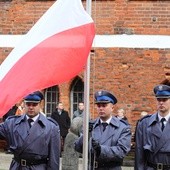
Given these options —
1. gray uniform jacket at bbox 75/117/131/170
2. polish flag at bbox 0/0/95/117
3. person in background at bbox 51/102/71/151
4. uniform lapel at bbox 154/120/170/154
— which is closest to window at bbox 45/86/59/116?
person in background at bbox 51/102/71/151

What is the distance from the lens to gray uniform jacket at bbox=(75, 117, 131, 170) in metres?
6.66

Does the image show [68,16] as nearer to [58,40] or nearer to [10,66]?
[58,40]

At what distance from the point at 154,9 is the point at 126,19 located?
28.0 inches

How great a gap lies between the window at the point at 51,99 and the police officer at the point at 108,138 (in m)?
9.03

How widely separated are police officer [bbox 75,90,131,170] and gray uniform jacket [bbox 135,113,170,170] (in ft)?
0.52

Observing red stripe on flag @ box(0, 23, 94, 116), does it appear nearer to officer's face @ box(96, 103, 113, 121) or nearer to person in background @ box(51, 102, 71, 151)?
officer's face @ box(96, 103, 113, 121)

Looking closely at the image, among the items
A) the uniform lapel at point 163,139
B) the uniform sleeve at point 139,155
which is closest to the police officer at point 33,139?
the uniform sleeve at point 139,155

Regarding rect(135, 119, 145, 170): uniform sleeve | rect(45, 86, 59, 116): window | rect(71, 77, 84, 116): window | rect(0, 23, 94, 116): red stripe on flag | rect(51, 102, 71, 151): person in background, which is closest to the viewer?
rect(0, 23, 94, 116): red stripe on flag

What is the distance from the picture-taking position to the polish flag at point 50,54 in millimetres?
5410

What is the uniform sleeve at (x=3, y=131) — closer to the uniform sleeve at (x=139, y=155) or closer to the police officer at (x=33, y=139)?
the police officer at (x=33, y=139)

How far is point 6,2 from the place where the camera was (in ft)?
51.9

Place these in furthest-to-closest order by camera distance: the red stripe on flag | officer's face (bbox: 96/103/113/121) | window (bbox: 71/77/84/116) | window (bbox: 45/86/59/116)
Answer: window (bbox: 45/86/59/116)
window (bbox: 71/77/84/116)
officer's face (bbox: 96/103/113/121)
the red stripe on flag

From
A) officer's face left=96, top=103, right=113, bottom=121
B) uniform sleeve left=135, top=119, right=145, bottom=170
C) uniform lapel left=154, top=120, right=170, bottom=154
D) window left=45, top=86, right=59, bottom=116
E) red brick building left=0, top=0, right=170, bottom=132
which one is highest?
red brick building left=0, top=0, right=170, bottom=132

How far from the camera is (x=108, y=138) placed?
6844 millimetres
